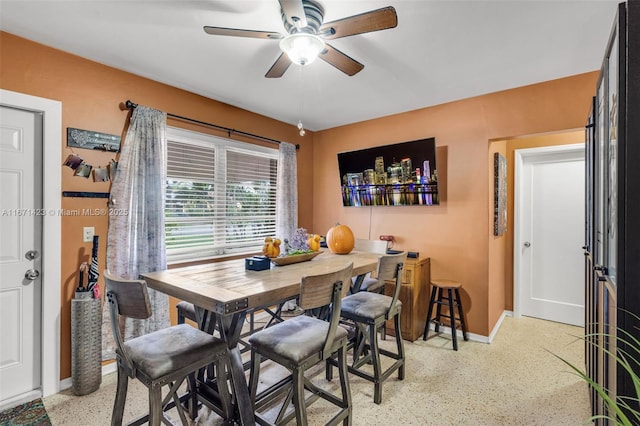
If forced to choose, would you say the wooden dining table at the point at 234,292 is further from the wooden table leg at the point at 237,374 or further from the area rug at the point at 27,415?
the area rug at the point at 27,415

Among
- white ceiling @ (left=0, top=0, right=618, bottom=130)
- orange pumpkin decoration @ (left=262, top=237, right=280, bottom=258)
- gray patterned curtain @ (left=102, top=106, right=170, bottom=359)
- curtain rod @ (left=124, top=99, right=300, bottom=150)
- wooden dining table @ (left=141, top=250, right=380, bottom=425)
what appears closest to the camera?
wooden dining table @ (left=141, top=250, right=380, bottom=425)

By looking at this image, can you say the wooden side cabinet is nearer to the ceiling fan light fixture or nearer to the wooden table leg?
the wooden table leg

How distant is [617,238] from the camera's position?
103cm

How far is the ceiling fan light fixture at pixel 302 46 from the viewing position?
1779mm

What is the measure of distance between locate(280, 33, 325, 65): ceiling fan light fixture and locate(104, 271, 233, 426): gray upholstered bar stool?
1.52 metres

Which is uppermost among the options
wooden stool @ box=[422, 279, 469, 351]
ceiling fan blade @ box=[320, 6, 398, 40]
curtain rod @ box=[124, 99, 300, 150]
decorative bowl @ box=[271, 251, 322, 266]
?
ceiling fan blade @ box=[320, 6, 398, 40]

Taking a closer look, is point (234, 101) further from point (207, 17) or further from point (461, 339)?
point (461, 339)

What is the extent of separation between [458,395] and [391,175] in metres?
2.37

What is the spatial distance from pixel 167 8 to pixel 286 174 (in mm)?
2468

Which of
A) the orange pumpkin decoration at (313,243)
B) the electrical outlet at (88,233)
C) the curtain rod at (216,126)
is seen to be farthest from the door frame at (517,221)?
the electrical outlet at (88,233)

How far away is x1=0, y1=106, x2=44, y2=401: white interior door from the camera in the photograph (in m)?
2.22

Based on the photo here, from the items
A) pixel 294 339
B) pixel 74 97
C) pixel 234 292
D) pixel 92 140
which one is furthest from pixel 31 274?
pixel 294 339

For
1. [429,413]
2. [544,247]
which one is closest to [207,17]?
[429,413]

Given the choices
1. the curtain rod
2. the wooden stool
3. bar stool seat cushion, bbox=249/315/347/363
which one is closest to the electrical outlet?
the curtain rod
